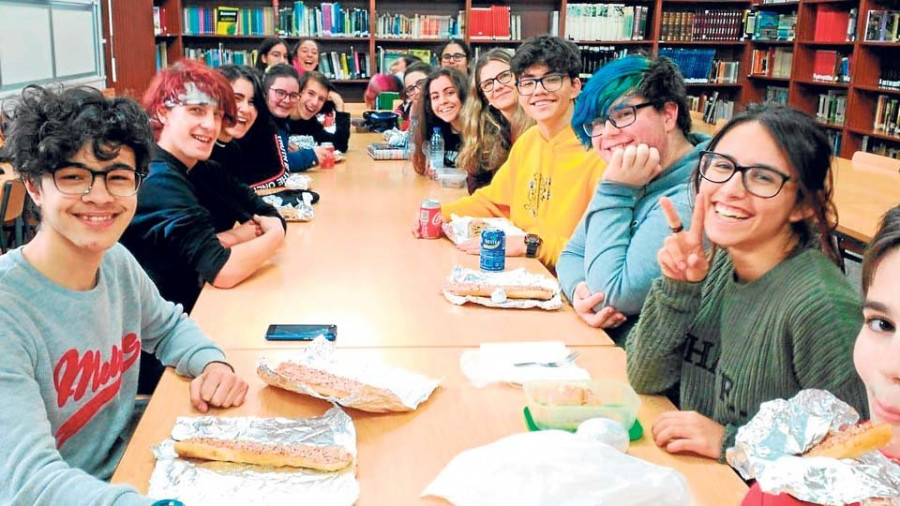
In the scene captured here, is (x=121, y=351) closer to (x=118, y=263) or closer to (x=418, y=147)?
(x=118, y=263)

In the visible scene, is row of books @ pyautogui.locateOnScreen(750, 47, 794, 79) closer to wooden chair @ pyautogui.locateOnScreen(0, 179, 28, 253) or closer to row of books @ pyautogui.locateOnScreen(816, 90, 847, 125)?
row of books @ pyautogui.locateOnScreen(816, 90, 847, 125)

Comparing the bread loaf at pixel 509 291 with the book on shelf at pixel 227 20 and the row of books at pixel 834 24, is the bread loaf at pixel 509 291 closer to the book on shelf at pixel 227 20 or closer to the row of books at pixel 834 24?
the row of books at pixel 834 24

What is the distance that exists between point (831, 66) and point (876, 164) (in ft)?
9.43

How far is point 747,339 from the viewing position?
134cm

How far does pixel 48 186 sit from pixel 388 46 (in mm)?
6346

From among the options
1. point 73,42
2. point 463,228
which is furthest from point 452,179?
point 73,42

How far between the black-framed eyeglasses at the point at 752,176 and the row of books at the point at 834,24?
5.54 m

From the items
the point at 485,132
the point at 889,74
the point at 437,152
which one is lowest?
the point at 437,152

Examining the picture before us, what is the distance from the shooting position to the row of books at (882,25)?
18.5 feet

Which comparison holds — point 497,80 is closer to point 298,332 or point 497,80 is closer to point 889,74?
point 298,332

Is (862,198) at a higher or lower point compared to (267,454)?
higher

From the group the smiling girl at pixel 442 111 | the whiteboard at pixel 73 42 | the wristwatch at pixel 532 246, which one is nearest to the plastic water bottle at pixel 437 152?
the smiling girl at pixel 442 111

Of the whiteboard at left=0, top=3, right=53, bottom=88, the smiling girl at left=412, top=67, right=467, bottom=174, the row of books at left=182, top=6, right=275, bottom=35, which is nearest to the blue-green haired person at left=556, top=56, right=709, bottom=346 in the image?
the smiling girl at left=412, top=67, right=467, bottom=174

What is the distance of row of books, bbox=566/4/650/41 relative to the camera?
23.6ft
